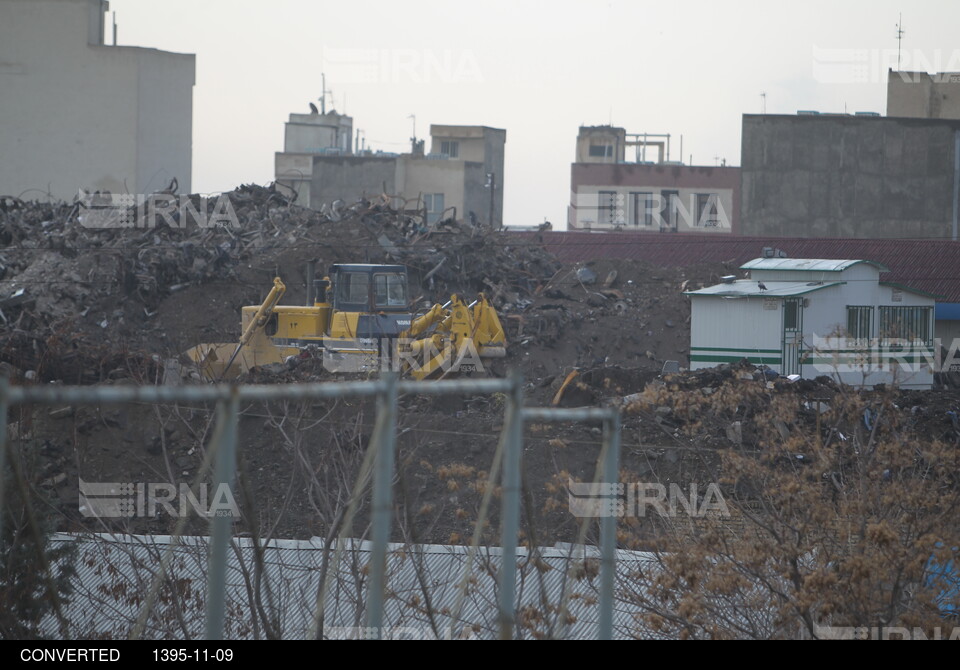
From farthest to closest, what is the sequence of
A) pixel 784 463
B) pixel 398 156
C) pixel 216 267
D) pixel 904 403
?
pixel 398 156 → pixel 216 267 → pixel 904 403 → pixel 784 463

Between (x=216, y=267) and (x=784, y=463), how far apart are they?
19059 mm

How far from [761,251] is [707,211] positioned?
21229 mm

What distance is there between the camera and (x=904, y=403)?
63.1ft

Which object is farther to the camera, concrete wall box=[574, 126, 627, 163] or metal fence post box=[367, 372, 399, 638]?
concrete wall box=[574, 126, 627, 163]

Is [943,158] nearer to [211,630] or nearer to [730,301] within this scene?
[730,301]

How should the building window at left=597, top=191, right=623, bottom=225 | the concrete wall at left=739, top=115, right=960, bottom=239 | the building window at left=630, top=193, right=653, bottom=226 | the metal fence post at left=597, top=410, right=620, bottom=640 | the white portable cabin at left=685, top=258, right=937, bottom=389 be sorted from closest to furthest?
the metal fence post at left=597, top=410, right=620, bottom=640
the white portable cabin at left=685, top=258, right=937, bottom=389
the concrete wall at left=739, top=115, right=960, bottom=239
the building window at left=597, top=191, right=623, bottom=225
the building window at left=630, top=193, right=653, bottom=226

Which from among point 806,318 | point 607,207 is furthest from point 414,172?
point 806,318

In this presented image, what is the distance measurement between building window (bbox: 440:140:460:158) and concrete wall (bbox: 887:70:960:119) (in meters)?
26.7

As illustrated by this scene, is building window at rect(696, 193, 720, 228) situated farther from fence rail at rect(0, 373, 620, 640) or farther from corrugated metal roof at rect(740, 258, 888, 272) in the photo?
fence rail at rect(0, 373, 620, 640)

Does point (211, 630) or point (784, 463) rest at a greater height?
point (211, 630)

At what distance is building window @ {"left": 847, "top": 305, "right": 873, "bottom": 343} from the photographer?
1003 inches

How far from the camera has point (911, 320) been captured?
26.4 m

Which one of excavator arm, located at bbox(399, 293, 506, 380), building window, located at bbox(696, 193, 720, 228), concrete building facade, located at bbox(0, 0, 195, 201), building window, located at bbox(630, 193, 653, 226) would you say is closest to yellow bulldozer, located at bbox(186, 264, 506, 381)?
excavator arm, located at bbox(399, 293, 506, 380)
